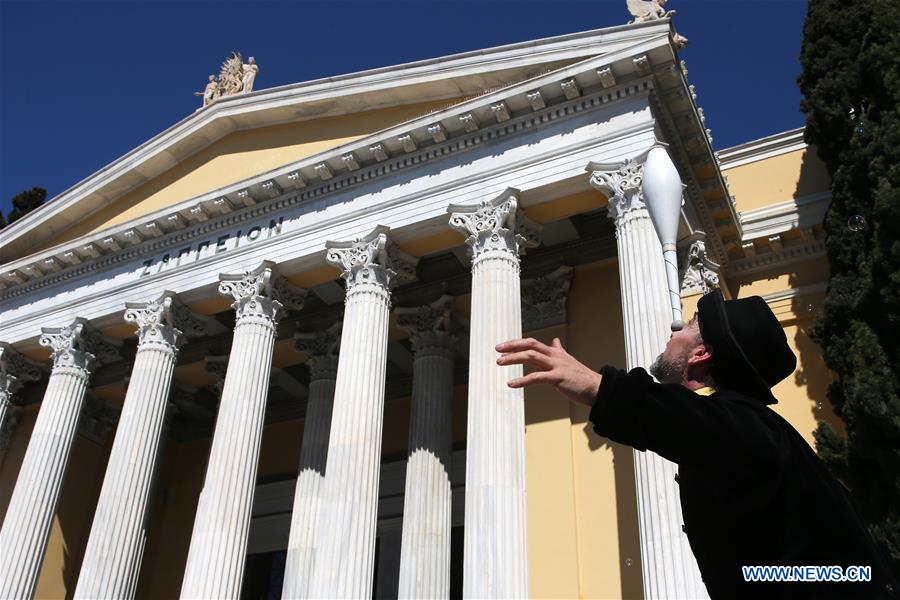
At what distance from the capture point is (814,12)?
16094 mm

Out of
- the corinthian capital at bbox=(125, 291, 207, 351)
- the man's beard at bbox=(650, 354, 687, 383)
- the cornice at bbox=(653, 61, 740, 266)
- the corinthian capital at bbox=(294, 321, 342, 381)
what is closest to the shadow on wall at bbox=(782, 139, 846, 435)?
the cornice at bbox=(653, 61, 740, 266)

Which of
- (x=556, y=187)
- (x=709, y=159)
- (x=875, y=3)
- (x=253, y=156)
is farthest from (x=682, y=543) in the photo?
(x=253, y=156)

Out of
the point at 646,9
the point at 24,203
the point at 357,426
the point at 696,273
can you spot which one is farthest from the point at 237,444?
the point at 24,203

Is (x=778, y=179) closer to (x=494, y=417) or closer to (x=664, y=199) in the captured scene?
(x=494, y=417)

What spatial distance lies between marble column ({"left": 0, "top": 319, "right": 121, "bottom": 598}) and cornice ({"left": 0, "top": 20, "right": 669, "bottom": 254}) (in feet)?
11.8

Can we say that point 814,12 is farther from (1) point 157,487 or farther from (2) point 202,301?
(1) point 157,487

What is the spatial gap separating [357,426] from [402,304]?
5150 millimetres

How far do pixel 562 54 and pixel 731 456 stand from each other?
1343cm

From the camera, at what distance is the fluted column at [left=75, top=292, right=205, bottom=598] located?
1522 cm

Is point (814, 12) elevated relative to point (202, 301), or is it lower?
elevated

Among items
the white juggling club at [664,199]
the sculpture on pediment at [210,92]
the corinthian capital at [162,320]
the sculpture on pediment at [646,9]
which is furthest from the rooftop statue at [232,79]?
the white juggling club at [664,199]

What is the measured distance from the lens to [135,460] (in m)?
16.2

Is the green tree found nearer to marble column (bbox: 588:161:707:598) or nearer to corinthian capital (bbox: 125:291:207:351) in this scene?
marble column (bbox: 588:161:707:598)

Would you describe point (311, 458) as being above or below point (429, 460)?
above
